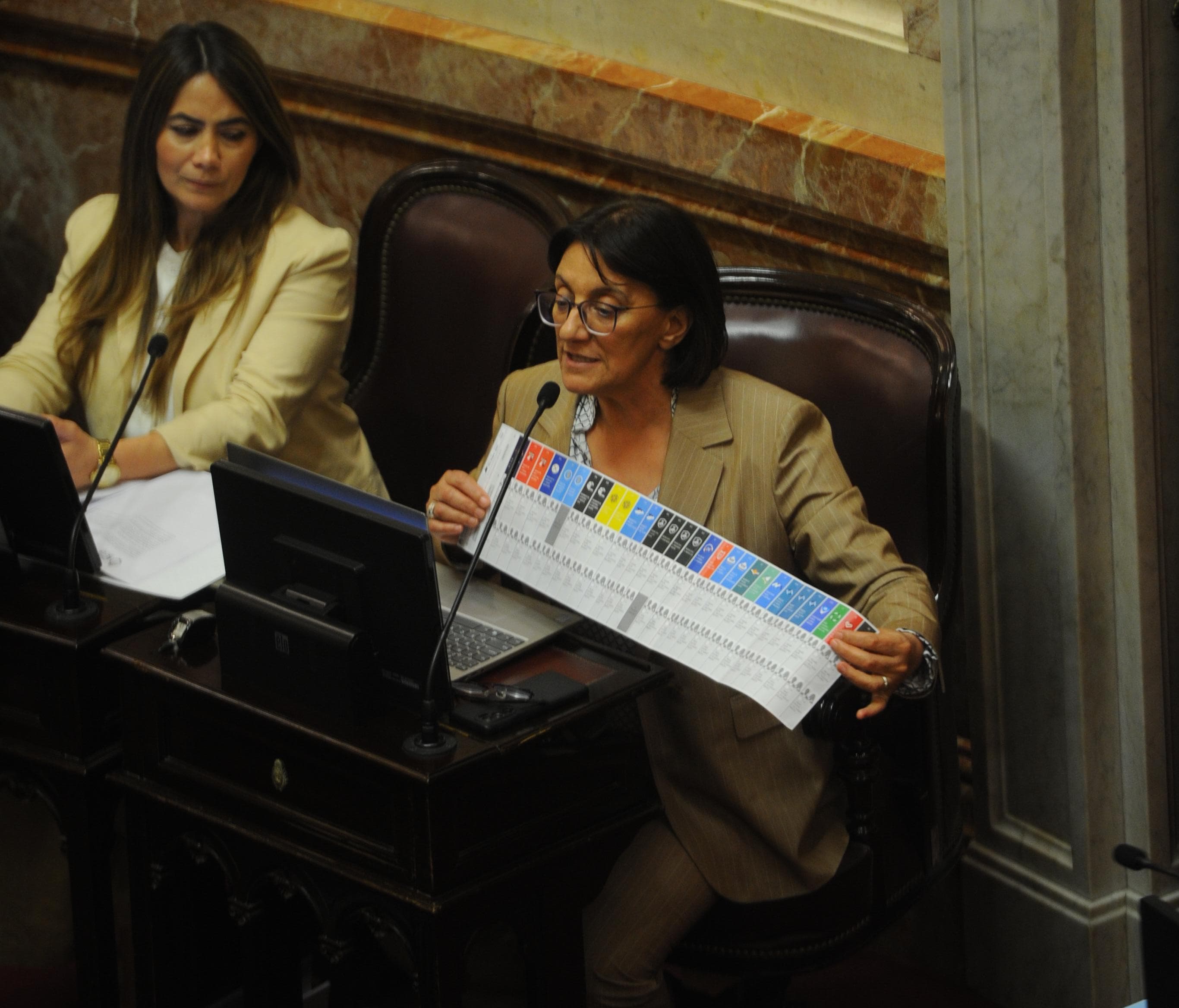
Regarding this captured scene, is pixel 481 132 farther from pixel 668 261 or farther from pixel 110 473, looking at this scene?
pixel 668 261

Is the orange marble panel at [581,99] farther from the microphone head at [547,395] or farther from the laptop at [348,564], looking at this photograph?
the laptop at [348,564]

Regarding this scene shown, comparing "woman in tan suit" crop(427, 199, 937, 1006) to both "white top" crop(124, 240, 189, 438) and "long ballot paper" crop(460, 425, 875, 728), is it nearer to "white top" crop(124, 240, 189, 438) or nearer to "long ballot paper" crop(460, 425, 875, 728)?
"long ballot paper" crop(460, 425, 875, 728)

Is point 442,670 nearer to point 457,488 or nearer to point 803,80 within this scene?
point 457,488

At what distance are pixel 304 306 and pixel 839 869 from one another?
1.39 m

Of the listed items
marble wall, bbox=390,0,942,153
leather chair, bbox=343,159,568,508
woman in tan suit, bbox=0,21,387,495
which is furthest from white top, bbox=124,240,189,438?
marble wall, bbox=390,0,942,153

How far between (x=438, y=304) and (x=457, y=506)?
0.99 metres

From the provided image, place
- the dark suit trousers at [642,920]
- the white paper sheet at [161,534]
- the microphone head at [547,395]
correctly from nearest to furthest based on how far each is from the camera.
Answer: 1. the microphone head at [547,395]
2. the dark suit trousers at [642,920]
3. the white paper sheet at [161,534]

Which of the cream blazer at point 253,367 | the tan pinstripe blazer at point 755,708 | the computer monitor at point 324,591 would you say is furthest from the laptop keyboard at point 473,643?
the cream blazer at point 253,367

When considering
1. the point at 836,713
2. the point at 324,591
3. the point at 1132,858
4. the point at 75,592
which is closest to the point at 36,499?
the point at 75,592

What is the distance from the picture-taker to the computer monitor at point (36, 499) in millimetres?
2266

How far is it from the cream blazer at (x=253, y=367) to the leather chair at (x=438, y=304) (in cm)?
16

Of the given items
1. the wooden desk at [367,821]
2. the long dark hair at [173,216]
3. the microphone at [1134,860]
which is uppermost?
the long dark hair at [173,216]

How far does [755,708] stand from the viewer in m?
2.20

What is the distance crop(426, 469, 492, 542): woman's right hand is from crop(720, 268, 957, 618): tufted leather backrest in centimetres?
58
